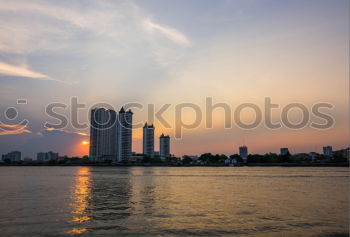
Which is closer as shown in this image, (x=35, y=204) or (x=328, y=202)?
(x=35, y=204)

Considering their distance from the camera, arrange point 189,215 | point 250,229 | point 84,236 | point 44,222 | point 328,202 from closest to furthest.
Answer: point 84,236
point 250,229
point 44,222
point 189,215
point 328,202

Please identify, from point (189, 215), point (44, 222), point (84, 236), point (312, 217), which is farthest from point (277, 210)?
point (44, 222)

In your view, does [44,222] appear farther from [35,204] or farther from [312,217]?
[312,217]

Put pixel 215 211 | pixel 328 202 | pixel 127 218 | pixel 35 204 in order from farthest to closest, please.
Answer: pixel 328 202 < pixel 35 204 < pixel 215 211 < pixel 127 218

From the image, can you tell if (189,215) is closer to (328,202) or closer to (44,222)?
(44,222)

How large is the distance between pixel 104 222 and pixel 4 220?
8.82m

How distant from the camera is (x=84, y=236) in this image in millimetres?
21297

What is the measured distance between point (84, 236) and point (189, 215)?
11.5 m

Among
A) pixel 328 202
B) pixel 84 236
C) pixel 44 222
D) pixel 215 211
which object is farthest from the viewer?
pixel 328 202

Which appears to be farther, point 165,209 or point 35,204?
→ point 35,204

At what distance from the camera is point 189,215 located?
97.3 feet

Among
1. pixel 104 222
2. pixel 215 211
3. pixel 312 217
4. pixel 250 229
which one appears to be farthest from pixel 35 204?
pixel 312 217

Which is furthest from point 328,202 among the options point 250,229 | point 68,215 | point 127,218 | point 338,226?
point 68,215

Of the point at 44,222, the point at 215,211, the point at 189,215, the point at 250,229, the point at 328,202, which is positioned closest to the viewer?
the point at 250,229
